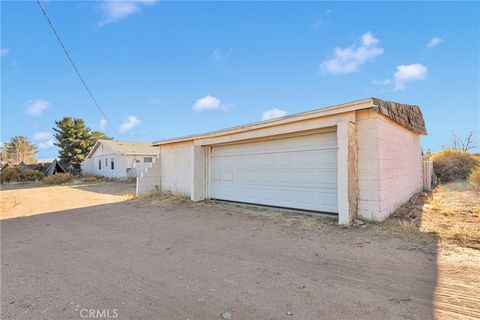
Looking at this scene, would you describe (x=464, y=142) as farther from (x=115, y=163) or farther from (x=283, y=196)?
(x=115, y=163)

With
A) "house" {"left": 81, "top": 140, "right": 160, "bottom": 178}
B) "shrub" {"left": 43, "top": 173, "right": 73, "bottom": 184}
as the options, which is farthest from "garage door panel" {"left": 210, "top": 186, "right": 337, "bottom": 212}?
"shrub" {"left": 43, "top": 173, "right": 73, "bottom": 184}

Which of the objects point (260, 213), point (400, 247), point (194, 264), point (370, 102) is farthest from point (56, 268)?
point (370, 102)

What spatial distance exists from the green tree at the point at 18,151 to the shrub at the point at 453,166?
53521mm

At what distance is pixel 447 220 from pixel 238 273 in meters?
5.19

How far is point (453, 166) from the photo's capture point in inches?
529

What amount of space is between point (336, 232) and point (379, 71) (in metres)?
7.77

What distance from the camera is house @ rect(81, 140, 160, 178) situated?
2278cm

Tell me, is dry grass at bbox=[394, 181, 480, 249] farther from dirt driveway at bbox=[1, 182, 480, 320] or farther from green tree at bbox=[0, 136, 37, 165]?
green tree at bbox=[0, 136, 37, 165]

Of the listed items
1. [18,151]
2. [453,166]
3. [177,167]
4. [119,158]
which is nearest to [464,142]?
[453,166]

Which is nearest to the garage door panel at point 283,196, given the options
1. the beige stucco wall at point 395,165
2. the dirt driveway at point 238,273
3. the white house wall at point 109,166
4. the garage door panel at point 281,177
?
the garage door panel at point 281,177

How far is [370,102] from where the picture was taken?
5148 millimetres

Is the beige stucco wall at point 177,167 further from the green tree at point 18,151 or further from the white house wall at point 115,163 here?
the green tree at point 18,151

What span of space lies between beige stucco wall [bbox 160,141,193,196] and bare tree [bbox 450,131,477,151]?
65.4ft

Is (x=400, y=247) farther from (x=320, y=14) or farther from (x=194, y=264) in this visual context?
(x=320, y=14)
